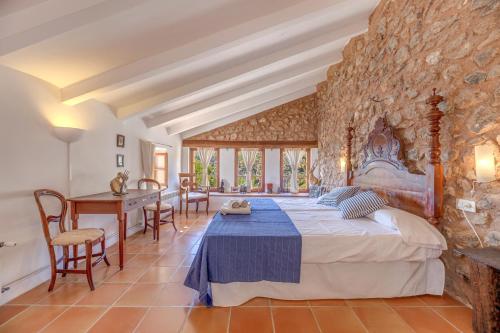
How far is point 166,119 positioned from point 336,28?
3.39 metres

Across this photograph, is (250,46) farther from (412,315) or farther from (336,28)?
(412,315)

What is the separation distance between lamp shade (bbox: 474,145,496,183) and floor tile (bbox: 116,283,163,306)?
2932mm

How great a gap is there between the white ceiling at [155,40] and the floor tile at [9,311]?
2.11m

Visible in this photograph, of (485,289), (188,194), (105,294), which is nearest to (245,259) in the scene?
(105,294)

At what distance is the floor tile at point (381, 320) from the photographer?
184 cm

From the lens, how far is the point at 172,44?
2.57 m

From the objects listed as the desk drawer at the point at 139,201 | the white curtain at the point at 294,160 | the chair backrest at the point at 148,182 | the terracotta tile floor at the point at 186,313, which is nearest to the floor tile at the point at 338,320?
the terracotta tile floor at the point at 186,313

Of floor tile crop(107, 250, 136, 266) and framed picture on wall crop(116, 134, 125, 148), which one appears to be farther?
framed picture on wall crop(116, 134, 125, 148)

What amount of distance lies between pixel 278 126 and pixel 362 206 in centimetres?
440

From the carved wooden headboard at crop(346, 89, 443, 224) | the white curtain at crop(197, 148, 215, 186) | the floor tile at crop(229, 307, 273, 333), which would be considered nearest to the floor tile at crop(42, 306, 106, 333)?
the floor tile at crop(229, 307, 273, 333)

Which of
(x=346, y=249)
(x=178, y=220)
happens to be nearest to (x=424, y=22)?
(x=346, y=249)

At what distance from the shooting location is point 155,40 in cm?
245

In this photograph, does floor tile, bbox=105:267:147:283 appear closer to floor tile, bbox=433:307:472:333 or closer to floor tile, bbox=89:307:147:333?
floor tile, bbox=89:307:147:333

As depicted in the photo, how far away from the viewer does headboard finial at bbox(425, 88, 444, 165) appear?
7.35ft
